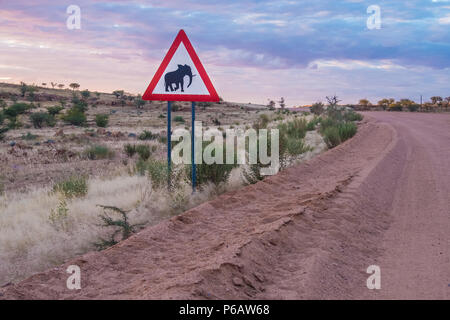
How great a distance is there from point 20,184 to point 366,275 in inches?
530

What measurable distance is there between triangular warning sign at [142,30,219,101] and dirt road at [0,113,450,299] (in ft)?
7.96

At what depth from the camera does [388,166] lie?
47.5 feet

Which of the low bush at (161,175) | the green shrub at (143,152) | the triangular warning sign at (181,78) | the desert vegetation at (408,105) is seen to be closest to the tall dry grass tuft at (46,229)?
the low bush at (161,175)

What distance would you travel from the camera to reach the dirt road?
17.1 ft

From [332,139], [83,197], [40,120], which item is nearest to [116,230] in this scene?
[83,197]

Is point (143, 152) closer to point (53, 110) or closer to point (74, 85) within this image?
point (53, 110)

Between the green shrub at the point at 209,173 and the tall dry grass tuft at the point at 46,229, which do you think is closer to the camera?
the tall dry grass tuft at the point at 46,229

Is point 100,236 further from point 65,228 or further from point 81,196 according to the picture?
point 81,196

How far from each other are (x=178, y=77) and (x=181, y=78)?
7 cm

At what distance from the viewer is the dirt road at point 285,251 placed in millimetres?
5203

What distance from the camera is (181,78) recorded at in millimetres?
9898

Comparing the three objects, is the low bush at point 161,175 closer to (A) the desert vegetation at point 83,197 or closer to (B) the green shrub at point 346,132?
(A) the desert vegetation at point 83,197

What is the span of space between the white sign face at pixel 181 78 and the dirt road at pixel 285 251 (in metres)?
2.52
